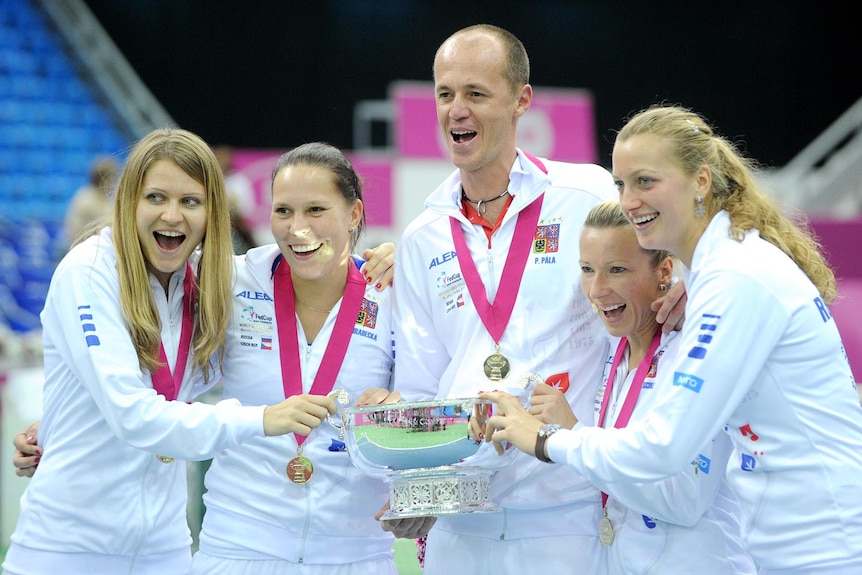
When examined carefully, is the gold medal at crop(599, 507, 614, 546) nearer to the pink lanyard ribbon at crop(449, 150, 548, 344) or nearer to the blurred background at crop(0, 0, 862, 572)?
the pink lanyard ribbon at crop(449, 150, 548, 344)

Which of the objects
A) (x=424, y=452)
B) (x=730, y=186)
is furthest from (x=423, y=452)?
(x=730, y=186)

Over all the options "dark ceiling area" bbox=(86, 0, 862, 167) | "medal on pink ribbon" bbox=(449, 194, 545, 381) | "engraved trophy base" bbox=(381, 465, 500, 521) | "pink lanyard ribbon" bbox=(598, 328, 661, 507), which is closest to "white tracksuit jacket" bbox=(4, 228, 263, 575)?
"engraved trophy base" bbox=(381, 465, 500, 521)

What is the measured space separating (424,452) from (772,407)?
95cm

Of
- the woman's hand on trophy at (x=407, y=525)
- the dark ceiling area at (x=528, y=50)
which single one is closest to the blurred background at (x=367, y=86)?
the dark ceiling area at (x=528, y=50)

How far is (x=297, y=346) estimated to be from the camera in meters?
3.38

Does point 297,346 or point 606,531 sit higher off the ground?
point 297,346

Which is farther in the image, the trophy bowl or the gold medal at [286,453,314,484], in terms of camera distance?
the gold medal at [286,453,314,484]

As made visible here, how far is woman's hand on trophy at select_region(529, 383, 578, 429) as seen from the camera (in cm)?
307

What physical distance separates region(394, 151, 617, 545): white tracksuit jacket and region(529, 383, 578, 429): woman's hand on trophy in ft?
0.50

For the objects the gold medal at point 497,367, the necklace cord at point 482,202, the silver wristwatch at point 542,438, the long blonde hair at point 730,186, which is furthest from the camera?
the necklace cord at point 482,202

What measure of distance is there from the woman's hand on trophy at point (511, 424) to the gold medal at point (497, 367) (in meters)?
0.25

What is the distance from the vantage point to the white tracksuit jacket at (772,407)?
8.43ft

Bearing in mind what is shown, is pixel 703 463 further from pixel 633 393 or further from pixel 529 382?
pixel 529 382

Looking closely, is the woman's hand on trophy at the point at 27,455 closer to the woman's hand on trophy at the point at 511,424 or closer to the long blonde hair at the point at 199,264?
the long blonde hair at the point at 199,264
